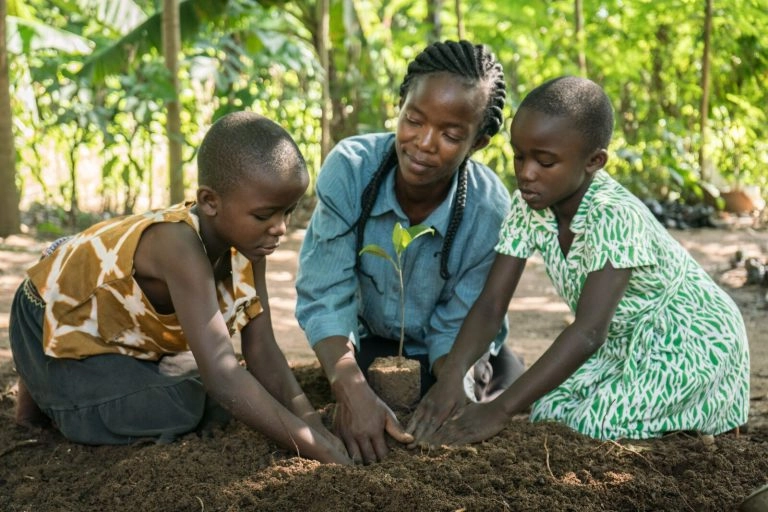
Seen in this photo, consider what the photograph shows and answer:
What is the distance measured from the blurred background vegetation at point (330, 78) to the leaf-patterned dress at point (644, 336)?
378cm

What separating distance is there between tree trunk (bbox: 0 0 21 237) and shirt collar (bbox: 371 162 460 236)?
168 inches

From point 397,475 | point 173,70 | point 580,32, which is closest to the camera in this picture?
point 397,475

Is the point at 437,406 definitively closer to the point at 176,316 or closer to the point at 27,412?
the point at 176,316

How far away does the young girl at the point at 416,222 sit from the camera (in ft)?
9.09

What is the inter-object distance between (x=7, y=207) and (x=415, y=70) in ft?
15.3

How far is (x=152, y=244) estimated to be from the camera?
2.54 m

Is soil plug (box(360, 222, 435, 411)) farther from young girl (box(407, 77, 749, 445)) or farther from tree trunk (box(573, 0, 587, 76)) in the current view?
tree trunk (box(573, 0, 587, 76))

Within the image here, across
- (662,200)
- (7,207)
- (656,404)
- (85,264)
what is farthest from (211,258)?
(662,200)

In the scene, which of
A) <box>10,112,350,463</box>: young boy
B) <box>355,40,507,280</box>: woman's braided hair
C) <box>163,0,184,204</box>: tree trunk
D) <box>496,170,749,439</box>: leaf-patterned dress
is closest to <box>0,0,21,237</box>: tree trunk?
<box>163,0,184,204</box>: tree trunk

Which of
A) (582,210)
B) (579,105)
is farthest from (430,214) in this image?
(579,105)

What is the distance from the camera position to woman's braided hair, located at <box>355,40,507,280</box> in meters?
2.81

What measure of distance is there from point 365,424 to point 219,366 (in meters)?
0.45

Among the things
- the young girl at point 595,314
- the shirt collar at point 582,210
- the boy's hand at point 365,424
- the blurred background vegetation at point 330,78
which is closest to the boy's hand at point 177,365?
the boy's hand at point 365,424

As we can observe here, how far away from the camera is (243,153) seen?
8.05ft
